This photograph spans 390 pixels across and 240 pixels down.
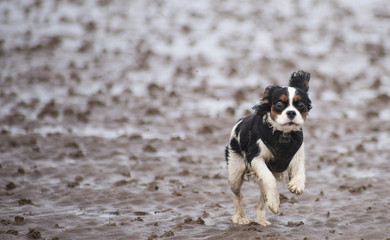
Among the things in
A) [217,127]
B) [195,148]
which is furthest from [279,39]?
[195,148]

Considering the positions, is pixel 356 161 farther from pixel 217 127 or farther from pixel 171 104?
pixel 171 104

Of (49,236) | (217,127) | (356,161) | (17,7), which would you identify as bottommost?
(49,236)

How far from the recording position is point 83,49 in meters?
24.1

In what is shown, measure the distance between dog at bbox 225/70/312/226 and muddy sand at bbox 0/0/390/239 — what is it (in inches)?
29.0

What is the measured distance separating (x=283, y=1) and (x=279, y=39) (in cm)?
679

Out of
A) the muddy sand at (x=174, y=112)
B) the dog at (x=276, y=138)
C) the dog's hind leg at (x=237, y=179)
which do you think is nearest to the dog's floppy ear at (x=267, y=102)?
the dog at (x=276, y=138)

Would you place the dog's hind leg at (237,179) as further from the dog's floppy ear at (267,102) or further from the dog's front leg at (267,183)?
the dog's floppy ear at (267,102)

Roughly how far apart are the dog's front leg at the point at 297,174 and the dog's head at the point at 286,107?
45cm

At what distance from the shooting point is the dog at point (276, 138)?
6227 mm

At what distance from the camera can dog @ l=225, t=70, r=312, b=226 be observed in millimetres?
6227

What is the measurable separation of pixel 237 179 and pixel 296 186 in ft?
3.68

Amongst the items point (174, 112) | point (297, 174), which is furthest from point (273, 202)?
point (174, 112)

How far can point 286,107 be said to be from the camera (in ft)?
20.4

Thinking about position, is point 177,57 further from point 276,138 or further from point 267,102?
point 276,138
